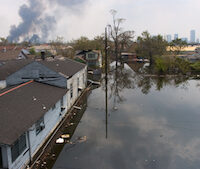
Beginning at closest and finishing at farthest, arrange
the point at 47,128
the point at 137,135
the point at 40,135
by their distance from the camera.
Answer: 1. the point at 40,135
2. the point at 47,128
3. the point at 137,135

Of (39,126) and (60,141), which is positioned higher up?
(39,126)

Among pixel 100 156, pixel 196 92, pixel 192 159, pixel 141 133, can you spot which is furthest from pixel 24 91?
pixel 196 92

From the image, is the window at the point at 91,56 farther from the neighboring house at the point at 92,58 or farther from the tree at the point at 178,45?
the tree at the point at 178,45

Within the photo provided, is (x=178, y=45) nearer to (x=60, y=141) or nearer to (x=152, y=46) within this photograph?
(x=152, y=46)

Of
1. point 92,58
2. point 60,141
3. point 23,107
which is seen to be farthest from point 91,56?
point 23,107

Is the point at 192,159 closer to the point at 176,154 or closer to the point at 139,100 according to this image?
the point at 176,154

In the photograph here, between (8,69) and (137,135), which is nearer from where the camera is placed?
(137,135)

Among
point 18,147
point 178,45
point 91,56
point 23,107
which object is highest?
point 178,45
